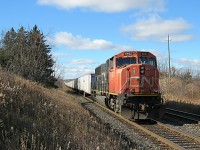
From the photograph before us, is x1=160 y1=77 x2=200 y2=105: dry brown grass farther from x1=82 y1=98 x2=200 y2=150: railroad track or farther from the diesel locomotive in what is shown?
x1=82 y1=98 x2=200 y2=150: railroad track

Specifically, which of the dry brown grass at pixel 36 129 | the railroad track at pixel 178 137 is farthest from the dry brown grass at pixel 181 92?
the dry brown grass at pixel 36 129

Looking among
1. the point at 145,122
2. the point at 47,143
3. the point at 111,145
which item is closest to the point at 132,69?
the point at 145,122

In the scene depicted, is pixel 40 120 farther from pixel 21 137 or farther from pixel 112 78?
pixel 112 78

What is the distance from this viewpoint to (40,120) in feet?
29.8

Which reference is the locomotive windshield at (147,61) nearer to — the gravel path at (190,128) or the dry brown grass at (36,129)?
the gravel path at (190,128)

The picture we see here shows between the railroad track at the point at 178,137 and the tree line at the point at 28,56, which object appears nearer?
the railroad track at the point at 178,137

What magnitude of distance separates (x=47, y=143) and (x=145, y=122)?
39.9ft

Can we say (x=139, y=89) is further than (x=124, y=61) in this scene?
No

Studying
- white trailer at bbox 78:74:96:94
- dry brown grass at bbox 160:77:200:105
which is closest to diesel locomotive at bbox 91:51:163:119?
white trailer at bbox 78:74:96:94

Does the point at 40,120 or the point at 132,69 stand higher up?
the point at 132,69

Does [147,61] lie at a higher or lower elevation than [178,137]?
higher

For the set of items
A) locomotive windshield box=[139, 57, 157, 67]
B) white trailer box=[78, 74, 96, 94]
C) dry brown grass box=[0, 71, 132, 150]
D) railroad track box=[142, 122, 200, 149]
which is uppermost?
locomotive windshield box=[139, 57, 157, 67]

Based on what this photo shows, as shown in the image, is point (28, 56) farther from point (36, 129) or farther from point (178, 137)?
point (36, 129)

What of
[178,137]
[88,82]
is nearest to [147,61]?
[178,137]
